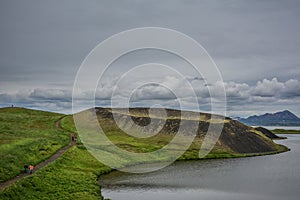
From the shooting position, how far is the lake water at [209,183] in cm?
5912

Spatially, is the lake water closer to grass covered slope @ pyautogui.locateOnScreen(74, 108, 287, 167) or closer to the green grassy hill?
the green grassy hill

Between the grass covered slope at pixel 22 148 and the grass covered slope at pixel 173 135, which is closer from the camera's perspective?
the grass covered slope at pixel 22 148

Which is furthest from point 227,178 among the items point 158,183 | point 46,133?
point 46,133

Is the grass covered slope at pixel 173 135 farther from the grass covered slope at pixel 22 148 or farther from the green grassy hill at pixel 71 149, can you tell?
the grass covered slope at pixel 22 148

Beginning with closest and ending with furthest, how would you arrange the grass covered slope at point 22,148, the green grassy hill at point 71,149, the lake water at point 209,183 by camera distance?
the green grassy hill at point 71,149 → the lake water at point 209,183 → the grass covered slope at point 22,148

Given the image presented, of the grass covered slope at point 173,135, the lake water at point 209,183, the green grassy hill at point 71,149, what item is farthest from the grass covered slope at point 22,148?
the grass covered slope at point 173,135

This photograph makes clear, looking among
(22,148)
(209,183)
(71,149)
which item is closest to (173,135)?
(71,149)

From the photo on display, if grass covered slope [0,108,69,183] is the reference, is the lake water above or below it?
below

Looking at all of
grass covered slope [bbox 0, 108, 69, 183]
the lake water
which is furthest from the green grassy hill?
the lake water

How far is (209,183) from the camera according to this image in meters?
70.1

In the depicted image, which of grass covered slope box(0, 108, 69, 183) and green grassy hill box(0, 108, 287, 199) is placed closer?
green grassy hill box(0, 108, 287, 199)

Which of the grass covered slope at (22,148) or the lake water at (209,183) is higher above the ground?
the grass covered slope at (22,148)

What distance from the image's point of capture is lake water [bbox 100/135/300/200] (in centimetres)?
5912

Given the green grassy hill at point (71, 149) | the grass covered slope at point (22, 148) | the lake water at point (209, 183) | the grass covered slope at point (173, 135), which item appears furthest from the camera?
the grass covered slope at point (173, 135)
